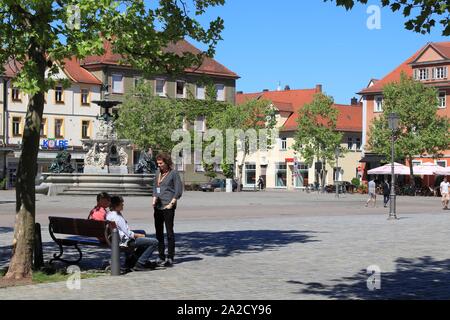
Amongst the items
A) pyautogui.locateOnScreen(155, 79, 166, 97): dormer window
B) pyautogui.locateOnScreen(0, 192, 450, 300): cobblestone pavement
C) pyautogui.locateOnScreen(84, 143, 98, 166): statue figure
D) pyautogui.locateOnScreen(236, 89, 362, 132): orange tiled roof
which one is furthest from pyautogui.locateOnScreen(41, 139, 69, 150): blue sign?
pyautogui.locateOnScreen(0, 192, 450, 300): cobblestone pavement

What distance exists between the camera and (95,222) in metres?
12.3

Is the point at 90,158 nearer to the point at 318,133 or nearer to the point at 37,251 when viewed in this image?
the point at 318,133

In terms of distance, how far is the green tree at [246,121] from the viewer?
257 feet

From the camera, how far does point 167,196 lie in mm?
13289

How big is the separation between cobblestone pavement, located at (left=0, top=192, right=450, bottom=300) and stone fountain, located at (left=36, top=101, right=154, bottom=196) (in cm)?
2449

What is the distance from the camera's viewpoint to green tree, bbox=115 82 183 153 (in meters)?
76.2

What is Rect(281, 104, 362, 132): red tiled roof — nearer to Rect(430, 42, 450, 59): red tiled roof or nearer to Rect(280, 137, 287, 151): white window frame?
Rect(280, 137, 287, 151): white window frame

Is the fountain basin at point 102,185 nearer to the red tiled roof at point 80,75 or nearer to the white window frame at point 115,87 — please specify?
the red tiled roof at point 80,75

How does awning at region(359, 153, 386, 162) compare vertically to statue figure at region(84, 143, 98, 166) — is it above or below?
above

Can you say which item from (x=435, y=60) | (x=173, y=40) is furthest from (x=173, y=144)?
(x=173, y=40)

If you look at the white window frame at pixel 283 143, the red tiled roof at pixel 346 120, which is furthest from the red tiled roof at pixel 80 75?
the white window frame at pixel 283 143

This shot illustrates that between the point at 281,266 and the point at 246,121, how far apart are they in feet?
216

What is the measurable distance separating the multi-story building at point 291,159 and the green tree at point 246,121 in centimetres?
1122

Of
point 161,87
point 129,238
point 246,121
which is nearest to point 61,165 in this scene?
point 246,121
